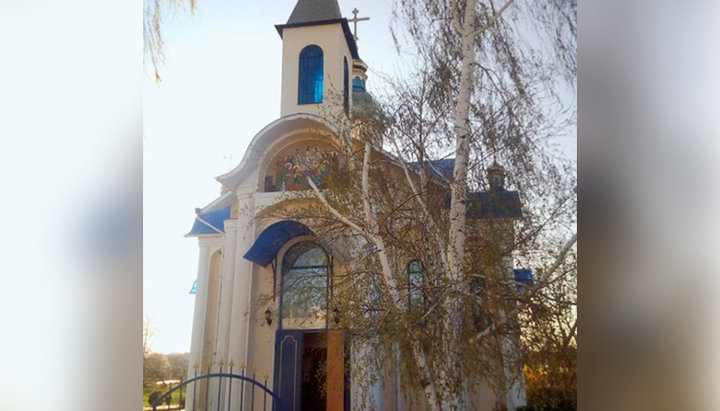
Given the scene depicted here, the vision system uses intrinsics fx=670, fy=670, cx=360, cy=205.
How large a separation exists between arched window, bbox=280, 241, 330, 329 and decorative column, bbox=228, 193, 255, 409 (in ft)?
0.62

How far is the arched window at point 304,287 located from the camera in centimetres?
326

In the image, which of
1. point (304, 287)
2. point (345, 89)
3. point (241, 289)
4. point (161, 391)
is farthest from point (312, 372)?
point (345, 89)

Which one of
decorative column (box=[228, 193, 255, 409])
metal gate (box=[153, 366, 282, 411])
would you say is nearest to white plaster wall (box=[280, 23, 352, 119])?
decorative column (box=[228, 193, 255, 409])

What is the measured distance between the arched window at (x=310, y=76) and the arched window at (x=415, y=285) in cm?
99

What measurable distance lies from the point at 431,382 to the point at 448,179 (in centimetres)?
94

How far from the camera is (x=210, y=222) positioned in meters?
3.53

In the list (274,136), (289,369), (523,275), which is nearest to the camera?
(523,275)

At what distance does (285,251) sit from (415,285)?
687 millimetres

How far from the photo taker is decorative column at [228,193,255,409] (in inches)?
131

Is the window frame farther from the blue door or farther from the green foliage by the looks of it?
the green foliage

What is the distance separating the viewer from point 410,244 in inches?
125

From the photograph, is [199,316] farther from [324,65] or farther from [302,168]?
[324,65]
